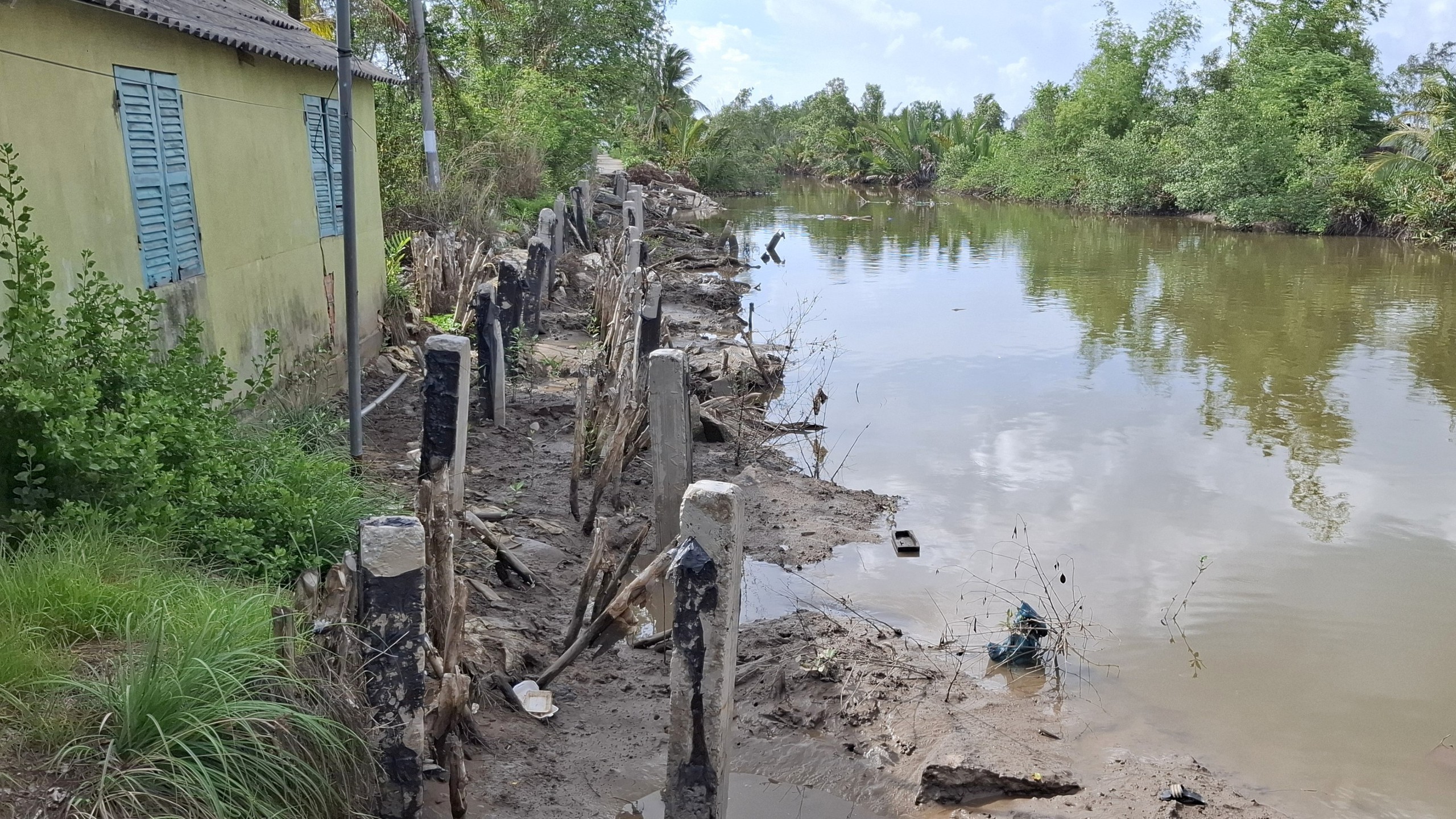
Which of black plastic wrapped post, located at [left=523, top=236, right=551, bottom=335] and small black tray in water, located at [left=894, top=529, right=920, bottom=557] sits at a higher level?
black plastic wrapped post, located at [left=523, top=236, right=551, bottom=335]

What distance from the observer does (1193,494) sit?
30.2ft

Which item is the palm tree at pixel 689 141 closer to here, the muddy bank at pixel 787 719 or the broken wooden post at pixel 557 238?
the broken wooden post at pixel 557 238

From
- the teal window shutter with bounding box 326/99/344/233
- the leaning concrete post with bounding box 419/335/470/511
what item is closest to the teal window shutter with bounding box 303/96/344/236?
the teal window shutter with bounding box 326/99/344/233

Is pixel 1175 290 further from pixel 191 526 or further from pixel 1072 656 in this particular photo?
pixel 191 526

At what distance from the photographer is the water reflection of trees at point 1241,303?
11703mm

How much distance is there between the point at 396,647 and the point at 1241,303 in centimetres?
1847

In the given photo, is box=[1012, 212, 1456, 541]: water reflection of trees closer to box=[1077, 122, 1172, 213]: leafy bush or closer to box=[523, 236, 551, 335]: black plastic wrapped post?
box=[1077, 122, 1172, 213]: leafy bush

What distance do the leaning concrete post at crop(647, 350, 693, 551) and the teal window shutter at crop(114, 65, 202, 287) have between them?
2966 mm

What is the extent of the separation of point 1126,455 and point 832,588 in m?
4.66

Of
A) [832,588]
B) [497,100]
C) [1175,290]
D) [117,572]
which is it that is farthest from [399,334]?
[1175,290]

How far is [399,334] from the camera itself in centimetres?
1091

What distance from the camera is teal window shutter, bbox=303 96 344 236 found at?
30.8 ft

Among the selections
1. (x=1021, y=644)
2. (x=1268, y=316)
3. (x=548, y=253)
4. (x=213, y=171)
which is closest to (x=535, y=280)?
(x=548, y=253)

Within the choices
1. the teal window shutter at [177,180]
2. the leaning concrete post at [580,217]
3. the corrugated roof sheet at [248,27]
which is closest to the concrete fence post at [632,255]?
the corrugated roof sheet at [248,27]
